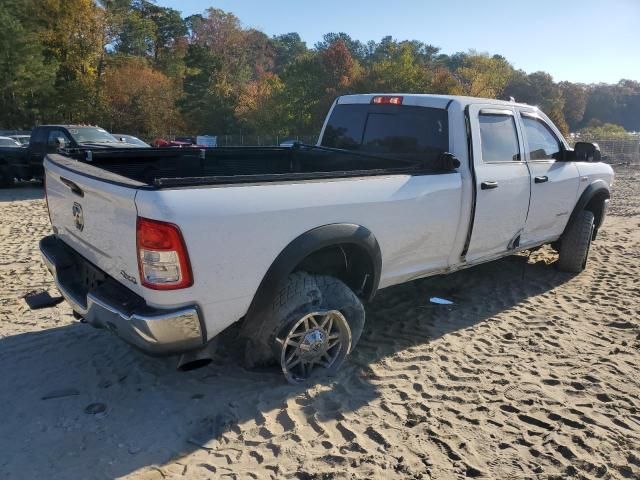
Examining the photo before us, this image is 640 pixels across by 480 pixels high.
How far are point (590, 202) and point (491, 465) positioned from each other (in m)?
4.46

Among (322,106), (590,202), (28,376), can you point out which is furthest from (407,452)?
(322,106)

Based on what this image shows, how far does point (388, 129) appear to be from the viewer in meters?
4.86

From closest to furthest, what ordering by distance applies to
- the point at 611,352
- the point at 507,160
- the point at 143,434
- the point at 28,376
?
the point at 143,434, the point at 28,376, the point at 611,352, the point at 507,160

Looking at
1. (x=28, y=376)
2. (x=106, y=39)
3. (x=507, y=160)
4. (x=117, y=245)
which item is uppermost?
(x=106, y=39)

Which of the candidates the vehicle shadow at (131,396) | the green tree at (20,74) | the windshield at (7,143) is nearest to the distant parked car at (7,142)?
the windshield at (7,143)

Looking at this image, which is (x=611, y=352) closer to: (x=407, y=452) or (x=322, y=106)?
(x=407, y=452)

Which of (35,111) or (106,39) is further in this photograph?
(106,39)

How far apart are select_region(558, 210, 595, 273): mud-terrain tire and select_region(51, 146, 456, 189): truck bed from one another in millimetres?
2581

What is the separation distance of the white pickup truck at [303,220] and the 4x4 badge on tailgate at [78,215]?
35mm

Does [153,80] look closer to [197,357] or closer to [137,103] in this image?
[137,103]

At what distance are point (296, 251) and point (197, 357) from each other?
33.0 inches

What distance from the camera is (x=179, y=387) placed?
3.48 metres


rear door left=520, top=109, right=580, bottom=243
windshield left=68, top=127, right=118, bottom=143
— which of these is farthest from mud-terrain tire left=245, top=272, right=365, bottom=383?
windshield left=68, top=127, right=118, bottom=143

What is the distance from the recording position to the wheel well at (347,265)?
357cm
